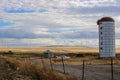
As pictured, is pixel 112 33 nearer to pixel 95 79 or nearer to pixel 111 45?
pixel 111 45

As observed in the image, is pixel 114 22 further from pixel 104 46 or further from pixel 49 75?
pixel 49 75

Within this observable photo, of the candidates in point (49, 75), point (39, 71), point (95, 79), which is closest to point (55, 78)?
point (49, 75)

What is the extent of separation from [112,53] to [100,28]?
5602mm

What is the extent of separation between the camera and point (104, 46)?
2820 inches

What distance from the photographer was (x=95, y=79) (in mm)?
23906

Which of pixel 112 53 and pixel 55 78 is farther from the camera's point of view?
pixel 112 53

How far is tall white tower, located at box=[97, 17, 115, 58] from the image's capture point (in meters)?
71.4

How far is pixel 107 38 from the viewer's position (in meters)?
71.4

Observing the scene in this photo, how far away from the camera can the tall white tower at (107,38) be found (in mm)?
71438

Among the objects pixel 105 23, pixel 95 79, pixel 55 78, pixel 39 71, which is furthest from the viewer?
pixel 105 23

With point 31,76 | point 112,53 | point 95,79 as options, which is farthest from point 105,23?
point 31,76

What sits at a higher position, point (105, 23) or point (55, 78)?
point (105, 23)

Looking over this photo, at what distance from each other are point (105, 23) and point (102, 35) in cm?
248

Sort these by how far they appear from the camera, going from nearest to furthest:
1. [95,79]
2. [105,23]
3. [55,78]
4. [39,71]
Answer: [55,78], [39,71], [95,79], [105,23]
